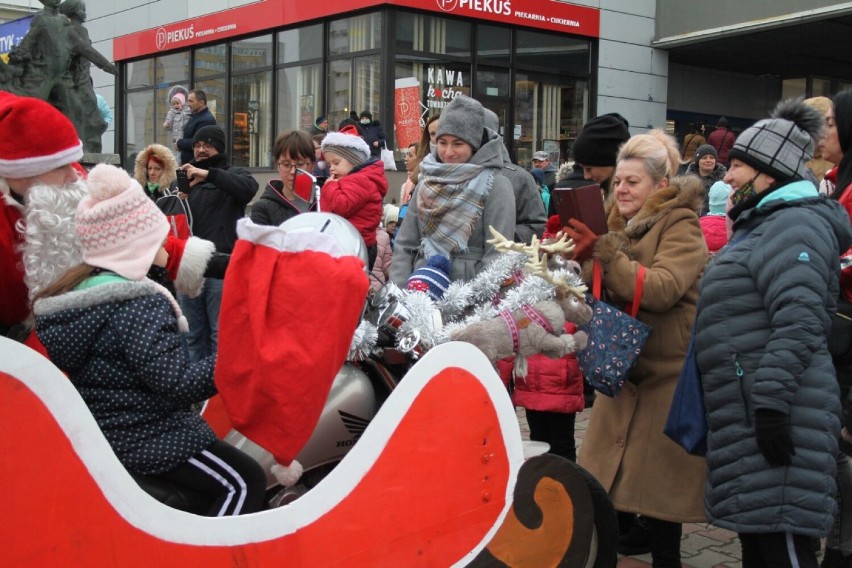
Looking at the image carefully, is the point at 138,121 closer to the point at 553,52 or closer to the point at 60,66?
the point at 553,52

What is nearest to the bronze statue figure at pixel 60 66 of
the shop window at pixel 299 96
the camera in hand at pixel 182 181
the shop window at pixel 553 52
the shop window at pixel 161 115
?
the camera in hand at pixel 182 181

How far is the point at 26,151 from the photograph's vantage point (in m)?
2.47

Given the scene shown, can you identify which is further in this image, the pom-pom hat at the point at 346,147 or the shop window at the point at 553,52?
the shop window at the point at 553,52

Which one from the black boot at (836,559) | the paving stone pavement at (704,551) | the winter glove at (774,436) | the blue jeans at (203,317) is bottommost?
the paving stone pavement at (704,551)

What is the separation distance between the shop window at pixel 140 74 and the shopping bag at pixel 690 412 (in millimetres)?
17283

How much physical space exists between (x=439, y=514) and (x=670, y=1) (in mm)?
14992

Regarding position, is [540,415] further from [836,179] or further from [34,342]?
[34,342]

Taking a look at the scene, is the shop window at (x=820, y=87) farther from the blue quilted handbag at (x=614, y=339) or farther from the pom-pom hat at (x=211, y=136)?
the blue quilted handbag at (x=614, y=339)

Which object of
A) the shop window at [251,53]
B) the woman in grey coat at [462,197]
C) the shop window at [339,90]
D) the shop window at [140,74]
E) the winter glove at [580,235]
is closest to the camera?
the winter glove at [580,235]

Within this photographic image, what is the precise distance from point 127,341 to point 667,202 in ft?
6.83

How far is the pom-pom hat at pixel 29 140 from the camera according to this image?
245 cm

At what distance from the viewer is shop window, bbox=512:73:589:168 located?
15.1 m

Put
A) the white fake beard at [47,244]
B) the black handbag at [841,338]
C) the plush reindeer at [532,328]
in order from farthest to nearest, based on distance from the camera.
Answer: the black handbag at [841,338] → the plush reindeer at [532,328] → the white fake beard at [47,244]

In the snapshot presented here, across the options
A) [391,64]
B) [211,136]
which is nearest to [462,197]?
[211,136]
